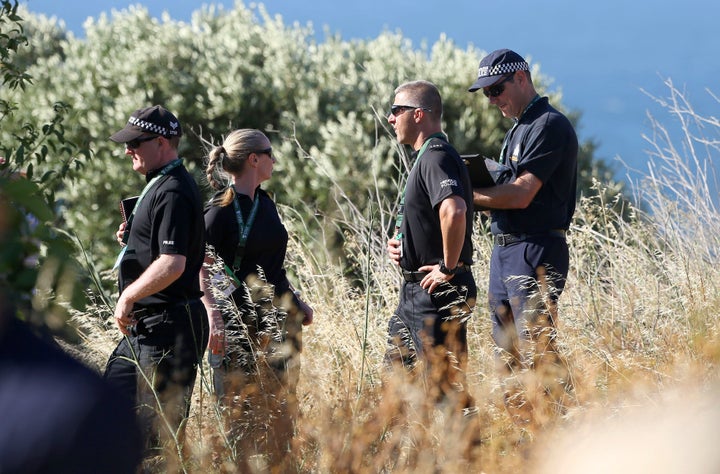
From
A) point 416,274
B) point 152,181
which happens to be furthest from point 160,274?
point 416,274

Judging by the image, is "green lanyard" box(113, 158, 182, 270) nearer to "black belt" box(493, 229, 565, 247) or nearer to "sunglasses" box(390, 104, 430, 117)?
"sunglasses" box(390, 104, 430, 117)

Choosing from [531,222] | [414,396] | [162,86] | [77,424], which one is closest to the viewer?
[77,424]

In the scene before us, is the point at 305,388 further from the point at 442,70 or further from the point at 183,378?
the point at 442,70

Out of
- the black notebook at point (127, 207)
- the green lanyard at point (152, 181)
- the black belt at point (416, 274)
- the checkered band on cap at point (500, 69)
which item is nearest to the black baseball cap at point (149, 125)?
the green lanyard at point (152, 181)

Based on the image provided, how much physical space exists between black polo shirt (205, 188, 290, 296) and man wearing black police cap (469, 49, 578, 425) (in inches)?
36.6

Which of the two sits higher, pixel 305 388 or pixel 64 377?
pixel 305 388

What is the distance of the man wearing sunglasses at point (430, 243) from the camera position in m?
4.05

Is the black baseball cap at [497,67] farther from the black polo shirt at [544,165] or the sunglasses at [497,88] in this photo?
the black polo shirt at [544,165]

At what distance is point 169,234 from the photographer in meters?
3.74

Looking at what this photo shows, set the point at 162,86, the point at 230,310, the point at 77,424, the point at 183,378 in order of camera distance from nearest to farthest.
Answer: the point at 77,424, the point at 183,378, the point at 230,310, the point at 162,86

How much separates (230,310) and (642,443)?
3.13 m

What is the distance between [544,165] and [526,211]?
8.8 inches

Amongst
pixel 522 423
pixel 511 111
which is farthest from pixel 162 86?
pixel 522 423

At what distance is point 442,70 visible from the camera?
990cm
